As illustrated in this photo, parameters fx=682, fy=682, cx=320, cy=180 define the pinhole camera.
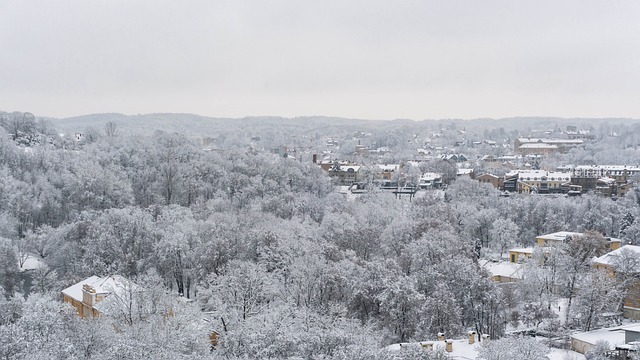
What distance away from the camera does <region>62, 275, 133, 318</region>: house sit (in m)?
29.9

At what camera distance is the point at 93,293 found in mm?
30781

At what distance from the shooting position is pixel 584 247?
38719mm

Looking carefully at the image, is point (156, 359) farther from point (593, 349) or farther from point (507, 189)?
point (507, 189)

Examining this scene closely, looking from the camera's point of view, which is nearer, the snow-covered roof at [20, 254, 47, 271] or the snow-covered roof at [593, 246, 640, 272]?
the snow-covered roof at [593, 246, 640, 272]

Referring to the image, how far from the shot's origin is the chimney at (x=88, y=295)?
30.7m

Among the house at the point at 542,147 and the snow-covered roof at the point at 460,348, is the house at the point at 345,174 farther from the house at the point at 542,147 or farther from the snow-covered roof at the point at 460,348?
the snow-covered roof at the point at 460,348

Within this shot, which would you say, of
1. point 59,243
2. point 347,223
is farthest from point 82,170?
point 347,223

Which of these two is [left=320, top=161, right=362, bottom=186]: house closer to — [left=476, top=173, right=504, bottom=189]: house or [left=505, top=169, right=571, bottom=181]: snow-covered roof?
[left=476, top=173, right=504, bottom=189]: house

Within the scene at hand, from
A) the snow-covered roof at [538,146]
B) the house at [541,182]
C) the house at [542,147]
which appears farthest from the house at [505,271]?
the snow-covered roof at [538,146]

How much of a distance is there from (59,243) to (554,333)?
29.6 metres

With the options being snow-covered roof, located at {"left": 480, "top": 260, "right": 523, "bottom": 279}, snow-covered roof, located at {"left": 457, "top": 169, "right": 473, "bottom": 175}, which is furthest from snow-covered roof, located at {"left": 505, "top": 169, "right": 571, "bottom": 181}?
snow-covered roof, located at {"left": 480, "top": 260, "right": 523, "bottom": 279}

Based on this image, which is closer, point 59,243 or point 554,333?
point 554,333

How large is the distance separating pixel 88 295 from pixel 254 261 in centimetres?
919

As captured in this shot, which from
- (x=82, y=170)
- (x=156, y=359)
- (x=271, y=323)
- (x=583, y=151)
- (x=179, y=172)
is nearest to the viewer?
(x=156, y=359)
